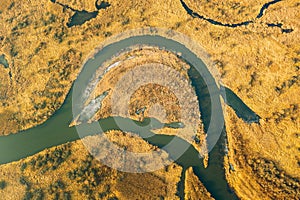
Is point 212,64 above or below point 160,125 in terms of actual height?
above

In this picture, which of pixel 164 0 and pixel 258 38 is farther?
pixel 164 0

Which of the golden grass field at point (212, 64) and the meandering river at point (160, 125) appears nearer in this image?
the golden grass field at point (212, 64)

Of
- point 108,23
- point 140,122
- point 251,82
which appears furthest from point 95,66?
point 251,82

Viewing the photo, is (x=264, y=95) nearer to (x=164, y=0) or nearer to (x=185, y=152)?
(x=185, y=152)

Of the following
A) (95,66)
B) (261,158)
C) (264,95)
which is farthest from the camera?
(95,66)

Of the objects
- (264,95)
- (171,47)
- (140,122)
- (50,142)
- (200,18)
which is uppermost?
(200,18)

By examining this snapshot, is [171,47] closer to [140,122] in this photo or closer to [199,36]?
[199,36]

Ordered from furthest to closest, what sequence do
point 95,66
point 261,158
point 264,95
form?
point 95,66 < point 264,95 < point 261,158

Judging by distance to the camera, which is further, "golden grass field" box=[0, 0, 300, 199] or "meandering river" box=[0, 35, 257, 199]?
"meandering river" box=[0, 35, 257, 199]

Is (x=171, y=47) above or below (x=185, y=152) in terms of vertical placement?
above

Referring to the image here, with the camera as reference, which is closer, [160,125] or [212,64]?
[160,125]
